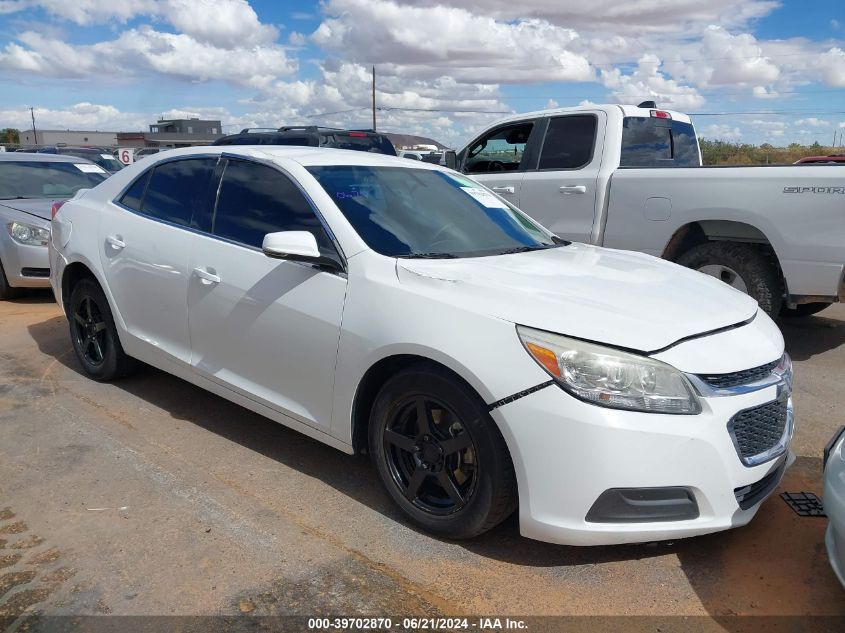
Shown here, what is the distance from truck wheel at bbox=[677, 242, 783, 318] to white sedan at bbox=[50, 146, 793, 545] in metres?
2.28

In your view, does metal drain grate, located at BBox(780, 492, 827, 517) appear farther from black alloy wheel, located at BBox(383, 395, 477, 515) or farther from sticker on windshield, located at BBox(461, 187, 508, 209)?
sticker on windshield, located at BBox(461, 187, 508, 209)

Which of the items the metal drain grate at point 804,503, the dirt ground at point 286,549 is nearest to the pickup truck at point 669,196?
the dirt ground at point 286,549

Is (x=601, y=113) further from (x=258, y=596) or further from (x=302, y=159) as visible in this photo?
(x=258, y=596)

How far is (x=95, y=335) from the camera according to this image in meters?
5.10

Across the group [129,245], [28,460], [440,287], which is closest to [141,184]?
[129,245]

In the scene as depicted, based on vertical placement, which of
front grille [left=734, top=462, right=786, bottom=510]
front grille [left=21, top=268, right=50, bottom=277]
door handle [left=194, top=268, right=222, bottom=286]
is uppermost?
door handle [left=194, top=268, right=222, bottom=286]

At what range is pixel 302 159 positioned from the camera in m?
3.95

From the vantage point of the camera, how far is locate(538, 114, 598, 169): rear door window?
22.8 feet

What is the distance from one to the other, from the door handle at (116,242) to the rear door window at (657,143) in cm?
444

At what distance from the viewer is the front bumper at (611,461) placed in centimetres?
262

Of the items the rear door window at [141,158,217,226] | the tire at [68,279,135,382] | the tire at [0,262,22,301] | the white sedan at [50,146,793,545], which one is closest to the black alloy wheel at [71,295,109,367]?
the tire at [68,279,135,382]

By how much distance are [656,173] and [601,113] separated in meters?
1.06

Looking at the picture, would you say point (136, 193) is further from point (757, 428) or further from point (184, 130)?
point (184, 130)

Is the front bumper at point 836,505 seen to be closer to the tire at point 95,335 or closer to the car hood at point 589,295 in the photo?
the car hood at point 589,295
